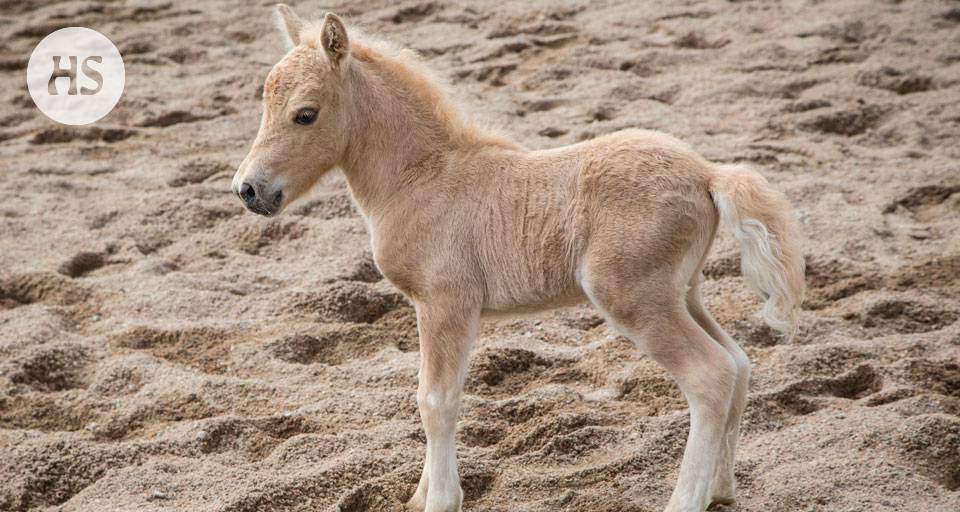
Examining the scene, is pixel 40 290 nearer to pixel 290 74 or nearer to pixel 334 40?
pixel 290 74

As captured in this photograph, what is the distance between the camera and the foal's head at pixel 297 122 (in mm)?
3209

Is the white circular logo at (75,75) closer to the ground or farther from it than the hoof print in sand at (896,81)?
farther from it

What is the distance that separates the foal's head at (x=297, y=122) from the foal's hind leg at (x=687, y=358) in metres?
1.02

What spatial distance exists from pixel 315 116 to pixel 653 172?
106 centimetres

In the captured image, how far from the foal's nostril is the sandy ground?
0.66m

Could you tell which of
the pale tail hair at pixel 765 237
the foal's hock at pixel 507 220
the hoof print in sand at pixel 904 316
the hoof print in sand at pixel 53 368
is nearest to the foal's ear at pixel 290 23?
the foal's hock at pixel 507 220

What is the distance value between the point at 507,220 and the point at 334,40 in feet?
2.56

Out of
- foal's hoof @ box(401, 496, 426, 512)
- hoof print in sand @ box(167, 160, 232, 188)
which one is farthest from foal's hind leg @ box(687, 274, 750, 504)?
hoof print in sand @ box(167, 160, 232, 188)

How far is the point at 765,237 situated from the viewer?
285cm

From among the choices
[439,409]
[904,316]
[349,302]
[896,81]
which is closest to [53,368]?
[349,302]

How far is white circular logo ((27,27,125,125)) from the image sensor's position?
275 inches

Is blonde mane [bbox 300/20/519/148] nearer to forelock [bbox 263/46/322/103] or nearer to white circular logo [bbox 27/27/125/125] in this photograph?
forelock [bbox 263/46/322/103]

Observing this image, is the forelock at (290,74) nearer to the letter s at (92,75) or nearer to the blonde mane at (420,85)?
the blonde mane at (420,85)

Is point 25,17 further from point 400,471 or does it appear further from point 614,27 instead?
point 400,471
